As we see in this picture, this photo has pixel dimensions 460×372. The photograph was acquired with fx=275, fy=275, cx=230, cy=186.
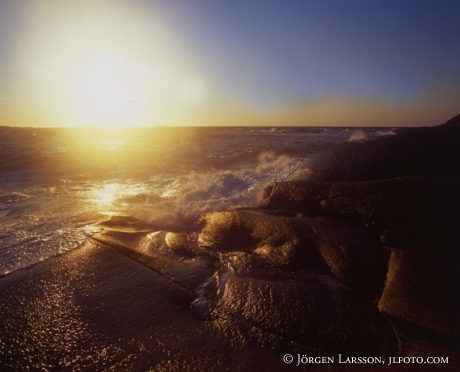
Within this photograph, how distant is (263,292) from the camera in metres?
2.45

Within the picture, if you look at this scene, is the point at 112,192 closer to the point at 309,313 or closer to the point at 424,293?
the point at 309,313

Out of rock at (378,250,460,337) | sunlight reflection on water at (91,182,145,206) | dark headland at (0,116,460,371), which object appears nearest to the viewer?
dark headland at (0,116,460,371)

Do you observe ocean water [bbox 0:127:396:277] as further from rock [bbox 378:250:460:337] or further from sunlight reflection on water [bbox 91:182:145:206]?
rock [bbox 378:250:460:337]

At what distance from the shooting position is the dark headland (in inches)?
75.0

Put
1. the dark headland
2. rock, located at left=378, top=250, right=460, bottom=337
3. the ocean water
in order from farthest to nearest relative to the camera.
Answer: the ocean water → rock, located at left=378, top=250, right=460, bottom=337 → the dark headland

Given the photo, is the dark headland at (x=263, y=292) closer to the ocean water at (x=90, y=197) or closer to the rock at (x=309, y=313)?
the rock at (x=309, y=313)

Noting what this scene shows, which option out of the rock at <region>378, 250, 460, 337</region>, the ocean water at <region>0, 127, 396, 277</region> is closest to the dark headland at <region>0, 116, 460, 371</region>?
the rock at <region>378, 250, 460, 337</region>

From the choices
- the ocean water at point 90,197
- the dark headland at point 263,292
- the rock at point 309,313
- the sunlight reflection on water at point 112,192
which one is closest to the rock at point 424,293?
the dark headland at point 263,292

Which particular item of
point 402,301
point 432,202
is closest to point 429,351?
point 402,301

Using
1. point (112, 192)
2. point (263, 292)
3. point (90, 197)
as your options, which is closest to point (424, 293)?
point (263, 292)

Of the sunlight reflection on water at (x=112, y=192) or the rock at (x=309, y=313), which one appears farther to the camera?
the sunlight reflection on water at (x=112, y=192)

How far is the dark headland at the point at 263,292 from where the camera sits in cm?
191

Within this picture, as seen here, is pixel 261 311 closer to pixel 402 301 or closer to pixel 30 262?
pixel 402 301

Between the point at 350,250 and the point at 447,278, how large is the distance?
0.75 m
